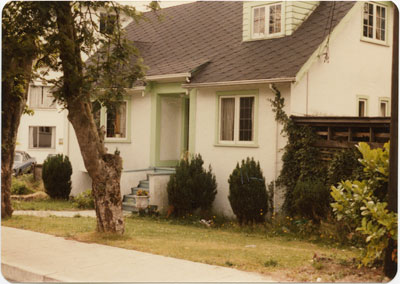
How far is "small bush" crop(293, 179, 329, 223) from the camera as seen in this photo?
14148mm

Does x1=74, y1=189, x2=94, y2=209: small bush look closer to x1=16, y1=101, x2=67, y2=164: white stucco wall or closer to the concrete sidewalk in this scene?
the concrete sidewalk

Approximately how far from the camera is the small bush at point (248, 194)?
1559 cm

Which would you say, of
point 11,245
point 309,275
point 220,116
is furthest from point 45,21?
point 220,116

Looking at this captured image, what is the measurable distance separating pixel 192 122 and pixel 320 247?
287 inches

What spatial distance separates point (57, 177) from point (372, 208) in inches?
613

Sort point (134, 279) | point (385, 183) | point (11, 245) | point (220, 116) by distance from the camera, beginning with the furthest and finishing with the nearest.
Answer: point (220, 116)
point (11, 245)
point (385, 183)
point (134, 279)

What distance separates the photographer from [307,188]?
14273 millimetres

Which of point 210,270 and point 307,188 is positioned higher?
point 307,188

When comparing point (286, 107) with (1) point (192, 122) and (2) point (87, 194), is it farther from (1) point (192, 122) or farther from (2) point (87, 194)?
(2) point (87, 194)

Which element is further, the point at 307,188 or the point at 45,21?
the point at 307,188

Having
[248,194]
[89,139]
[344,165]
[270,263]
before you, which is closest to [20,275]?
[89,139]

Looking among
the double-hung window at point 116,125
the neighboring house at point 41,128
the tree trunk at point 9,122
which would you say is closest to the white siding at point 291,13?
the double-hung window at point 116,125

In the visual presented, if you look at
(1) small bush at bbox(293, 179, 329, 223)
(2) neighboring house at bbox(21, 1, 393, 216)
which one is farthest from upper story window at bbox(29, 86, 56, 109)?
(1) small bush at bbox(293, 179, 329, 223)

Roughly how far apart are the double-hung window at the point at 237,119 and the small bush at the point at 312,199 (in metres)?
2.85
